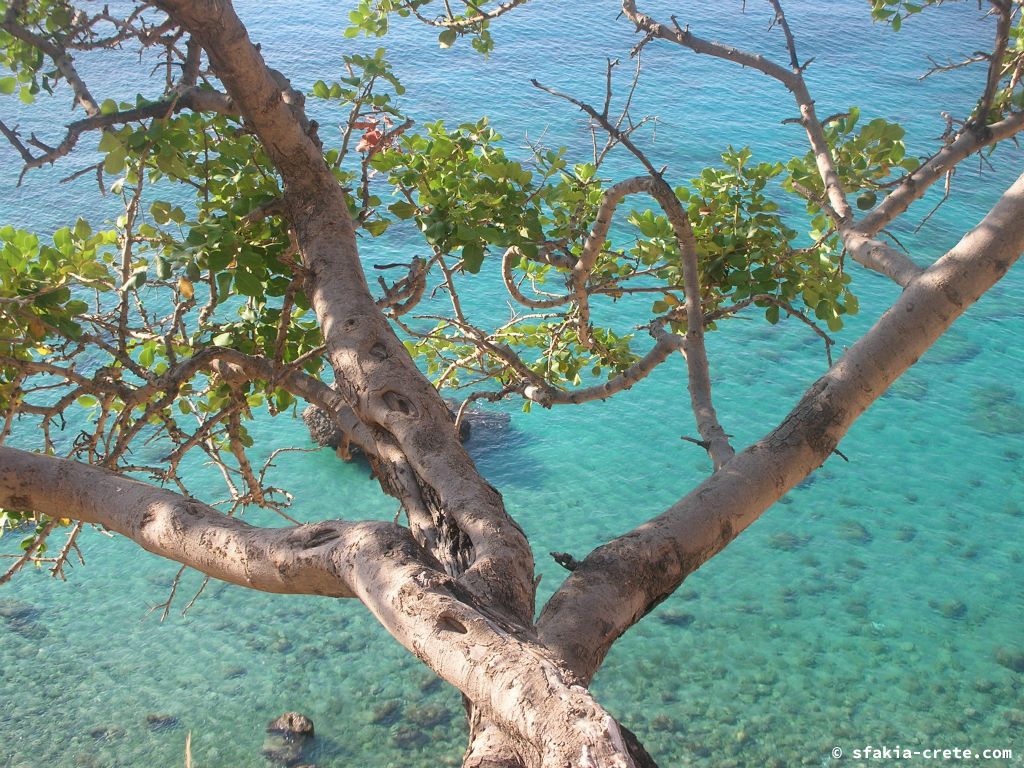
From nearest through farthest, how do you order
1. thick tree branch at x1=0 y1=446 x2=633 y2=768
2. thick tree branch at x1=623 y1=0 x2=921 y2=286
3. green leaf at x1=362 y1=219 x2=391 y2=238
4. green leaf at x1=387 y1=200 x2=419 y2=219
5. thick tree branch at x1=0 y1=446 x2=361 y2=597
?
1. thick tree branch at x1=0 y1=446 x2=633 y2=768
2. thick tree branch at x1=0 y1=446 x2=361 y2=597
3. thick tree branch at x1=623 y1=0 x2=921 y2=286
4. green leaf at x1=387 y1=200 x2=419 y2=219
5. green leaf at x1=362 y1=219 x2=391 y2=238

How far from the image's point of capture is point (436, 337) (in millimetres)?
4262

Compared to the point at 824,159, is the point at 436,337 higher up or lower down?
lower down

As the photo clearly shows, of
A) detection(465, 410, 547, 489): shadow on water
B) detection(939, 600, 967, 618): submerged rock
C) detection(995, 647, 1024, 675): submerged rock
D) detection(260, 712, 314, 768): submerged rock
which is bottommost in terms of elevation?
detection(995, 647, 1024, 675): submerged rock

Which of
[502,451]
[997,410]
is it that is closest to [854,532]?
[997,410]

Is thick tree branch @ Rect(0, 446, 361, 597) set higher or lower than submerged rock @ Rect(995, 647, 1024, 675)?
higher

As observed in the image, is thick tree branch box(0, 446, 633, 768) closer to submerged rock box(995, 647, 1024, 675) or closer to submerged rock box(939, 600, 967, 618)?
submerged rock box(995, 647, 1024, 675)

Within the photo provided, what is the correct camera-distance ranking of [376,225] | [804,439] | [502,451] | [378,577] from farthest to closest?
1. [502,451]
2. [376,225]
3. [804,439]
4. [378,577]

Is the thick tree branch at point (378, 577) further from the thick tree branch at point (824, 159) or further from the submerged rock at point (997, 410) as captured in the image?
the submerged rock at point (997, 410)

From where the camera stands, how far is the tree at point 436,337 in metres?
1.53

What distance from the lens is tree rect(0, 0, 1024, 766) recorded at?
1530 millimetres

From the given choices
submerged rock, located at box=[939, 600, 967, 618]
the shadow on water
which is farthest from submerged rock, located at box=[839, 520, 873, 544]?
the shadow on water

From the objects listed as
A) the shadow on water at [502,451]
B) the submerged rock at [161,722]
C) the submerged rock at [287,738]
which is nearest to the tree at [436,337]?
the submerged rock at [287,738]

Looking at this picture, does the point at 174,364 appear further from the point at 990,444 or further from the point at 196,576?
the point at 990,444

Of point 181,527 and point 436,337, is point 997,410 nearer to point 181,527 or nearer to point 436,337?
point 436,337
